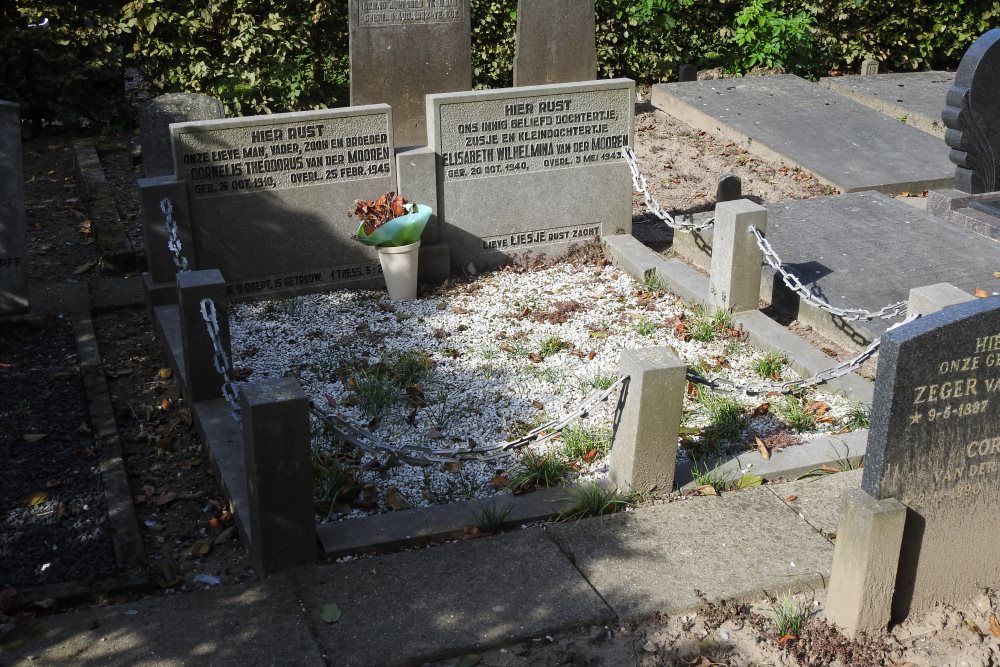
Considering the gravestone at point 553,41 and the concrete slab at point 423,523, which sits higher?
the gravestone at point 553,41

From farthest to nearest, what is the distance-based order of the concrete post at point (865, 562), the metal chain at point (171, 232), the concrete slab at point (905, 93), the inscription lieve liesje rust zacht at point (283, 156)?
1. the concrete slab at point (905, 93)
2. the inscription lieve liesje rust zacht at point (283, 156)
3. the metal chain at point (171, 232)
4. the concrete post at point (865, 562)

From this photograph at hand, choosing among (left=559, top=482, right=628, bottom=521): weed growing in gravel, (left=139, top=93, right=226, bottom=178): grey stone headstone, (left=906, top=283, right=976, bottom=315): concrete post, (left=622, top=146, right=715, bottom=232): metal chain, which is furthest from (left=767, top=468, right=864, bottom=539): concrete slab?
(left=139, top=93, right=226, bottom=178): grey stone headstone

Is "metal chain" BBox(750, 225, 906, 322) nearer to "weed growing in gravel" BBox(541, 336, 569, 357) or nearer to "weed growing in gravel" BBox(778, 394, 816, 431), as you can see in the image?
"weed growing in gravel" BBox(778, 394, 816, 431)

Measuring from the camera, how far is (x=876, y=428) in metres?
4.16

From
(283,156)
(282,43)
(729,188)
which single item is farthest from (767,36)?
(283,156)

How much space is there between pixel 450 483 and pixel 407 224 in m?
2.98

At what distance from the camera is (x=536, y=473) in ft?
A: 18.3

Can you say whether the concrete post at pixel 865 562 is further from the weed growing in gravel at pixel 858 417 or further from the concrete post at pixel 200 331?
the concrete post at pixel 200 331

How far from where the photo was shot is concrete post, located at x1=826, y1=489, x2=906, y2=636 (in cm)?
420

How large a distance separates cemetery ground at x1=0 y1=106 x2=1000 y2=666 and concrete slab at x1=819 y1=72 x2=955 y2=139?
4.71 m

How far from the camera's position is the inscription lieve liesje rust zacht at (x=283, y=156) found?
7.81 meters

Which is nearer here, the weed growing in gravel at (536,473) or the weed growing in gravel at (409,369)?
the weed growing in gravel at (536,473)

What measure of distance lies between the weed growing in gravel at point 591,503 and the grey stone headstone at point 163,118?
6.02 metres

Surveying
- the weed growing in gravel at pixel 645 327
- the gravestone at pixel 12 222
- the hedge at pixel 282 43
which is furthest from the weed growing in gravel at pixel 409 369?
the hedge at pixel 282 43
